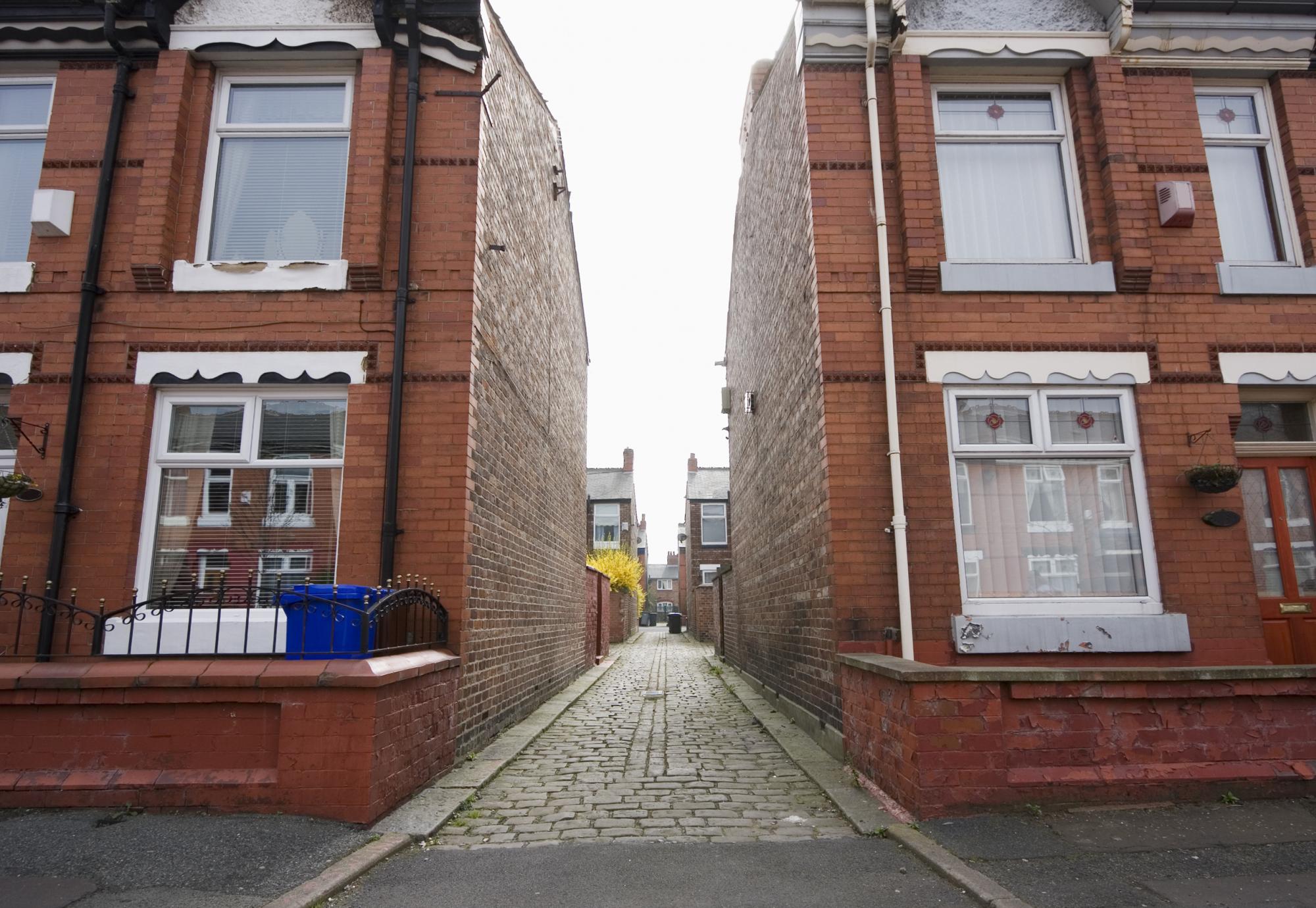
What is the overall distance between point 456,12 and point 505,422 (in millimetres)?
3858

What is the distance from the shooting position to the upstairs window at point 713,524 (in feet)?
143

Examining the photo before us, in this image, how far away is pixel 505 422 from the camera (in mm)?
8445

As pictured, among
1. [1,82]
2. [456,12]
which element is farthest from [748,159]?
[1,82]

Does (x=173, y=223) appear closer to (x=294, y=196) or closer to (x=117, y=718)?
(x=294, y=196)

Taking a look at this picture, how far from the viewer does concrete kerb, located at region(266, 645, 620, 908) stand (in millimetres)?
3855

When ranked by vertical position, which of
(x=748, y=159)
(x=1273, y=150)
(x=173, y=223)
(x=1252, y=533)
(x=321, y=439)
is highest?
(x=748, y=159)

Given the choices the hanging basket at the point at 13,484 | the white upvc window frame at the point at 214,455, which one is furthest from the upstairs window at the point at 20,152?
the hanging basket at the point at 13,484

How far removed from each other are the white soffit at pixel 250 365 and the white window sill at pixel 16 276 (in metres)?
1.33

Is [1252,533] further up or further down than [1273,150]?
further down

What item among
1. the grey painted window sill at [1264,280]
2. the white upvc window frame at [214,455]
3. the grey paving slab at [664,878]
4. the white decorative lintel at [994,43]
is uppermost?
the white decorative lintel at [994,43]

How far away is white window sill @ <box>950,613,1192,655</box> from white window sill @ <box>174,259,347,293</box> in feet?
19.8

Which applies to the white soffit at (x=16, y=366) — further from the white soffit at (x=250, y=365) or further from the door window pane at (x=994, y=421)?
the door window pane at (x=994, y=421)

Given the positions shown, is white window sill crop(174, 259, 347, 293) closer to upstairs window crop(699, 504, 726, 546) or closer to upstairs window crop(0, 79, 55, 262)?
upstairs window crop(0, 79, 55, 262)

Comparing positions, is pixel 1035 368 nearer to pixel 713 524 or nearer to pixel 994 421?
pixel 994 421
